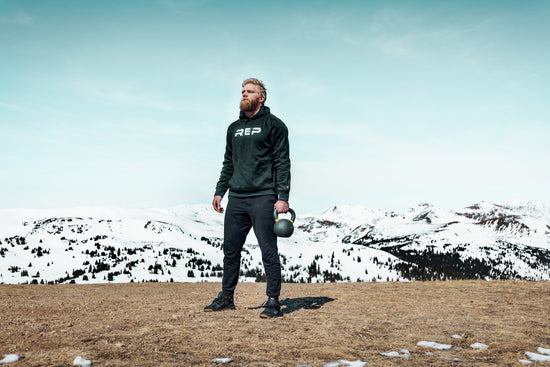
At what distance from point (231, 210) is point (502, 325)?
390 cm

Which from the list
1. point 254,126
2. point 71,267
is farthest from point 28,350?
point 71,267

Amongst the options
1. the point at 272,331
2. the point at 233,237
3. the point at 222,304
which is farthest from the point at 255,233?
the point at 272,331

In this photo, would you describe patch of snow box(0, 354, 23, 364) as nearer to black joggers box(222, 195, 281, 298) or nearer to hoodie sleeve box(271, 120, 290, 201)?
black joggers box(222, 195, 281, 298)

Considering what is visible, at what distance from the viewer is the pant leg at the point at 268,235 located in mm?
5625

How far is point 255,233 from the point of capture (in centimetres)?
576

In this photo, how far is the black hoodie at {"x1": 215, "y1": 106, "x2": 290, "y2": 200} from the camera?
223 inches

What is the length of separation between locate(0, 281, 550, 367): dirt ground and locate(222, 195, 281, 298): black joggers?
50 centimetres

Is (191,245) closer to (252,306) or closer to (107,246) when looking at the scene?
(107,246)

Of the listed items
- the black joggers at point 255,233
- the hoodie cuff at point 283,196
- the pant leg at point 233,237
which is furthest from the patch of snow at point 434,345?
the pant leg at point 233,237

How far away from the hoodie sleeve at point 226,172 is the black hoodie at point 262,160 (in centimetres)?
40

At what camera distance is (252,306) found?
6418mm

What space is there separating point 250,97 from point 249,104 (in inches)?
4.2

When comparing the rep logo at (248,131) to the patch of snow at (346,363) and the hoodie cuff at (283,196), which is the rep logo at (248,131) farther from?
the patch of snow at (346,363)

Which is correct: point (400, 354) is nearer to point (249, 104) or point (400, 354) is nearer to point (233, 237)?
point (233, 237)
